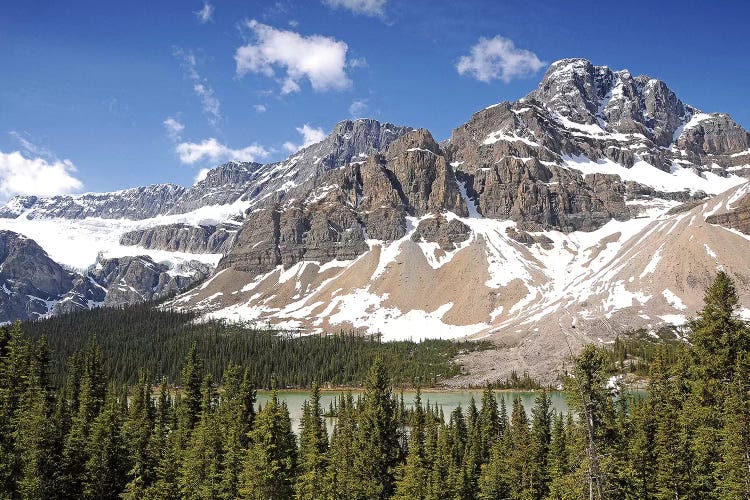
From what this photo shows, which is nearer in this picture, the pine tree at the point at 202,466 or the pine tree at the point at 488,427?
the pine tree at the point at 202,466

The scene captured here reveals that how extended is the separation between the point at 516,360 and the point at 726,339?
16936 centimetres

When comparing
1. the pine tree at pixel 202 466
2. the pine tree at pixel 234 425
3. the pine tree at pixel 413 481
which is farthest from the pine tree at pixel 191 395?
the pine tree at pixel 413 481

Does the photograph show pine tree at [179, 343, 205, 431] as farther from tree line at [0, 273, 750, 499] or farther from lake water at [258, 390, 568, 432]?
lake water at [258, 390, 568, 432]

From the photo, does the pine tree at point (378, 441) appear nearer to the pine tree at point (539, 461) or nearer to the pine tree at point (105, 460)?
the pine tree at point (539, 461)

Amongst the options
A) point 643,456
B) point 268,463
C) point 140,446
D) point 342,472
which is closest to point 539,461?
point 643,456

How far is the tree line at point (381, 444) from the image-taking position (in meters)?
29.2

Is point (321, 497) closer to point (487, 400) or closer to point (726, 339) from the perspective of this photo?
point (726, 339)

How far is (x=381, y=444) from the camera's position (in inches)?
1853

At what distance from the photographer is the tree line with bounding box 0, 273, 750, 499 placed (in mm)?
29234

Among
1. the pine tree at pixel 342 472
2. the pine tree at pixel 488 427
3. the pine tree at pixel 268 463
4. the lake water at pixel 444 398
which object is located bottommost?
the lake water at pixel 444 398

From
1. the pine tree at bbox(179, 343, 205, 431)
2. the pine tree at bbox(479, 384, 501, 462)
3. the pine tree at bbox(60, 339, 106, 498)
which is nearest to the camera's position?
A: the pine tree at bbox(60, 339, 106, 498)

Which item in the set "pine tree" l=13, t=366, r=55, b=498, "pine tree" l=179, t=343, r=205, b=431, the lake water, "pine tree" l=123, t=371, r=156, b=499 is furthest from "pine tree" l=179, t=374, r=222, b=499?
the lake water

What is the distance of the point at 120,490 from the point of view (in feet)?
163

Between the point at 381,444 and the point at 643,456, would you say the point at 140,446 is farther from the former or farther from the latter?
the point at 643,456
